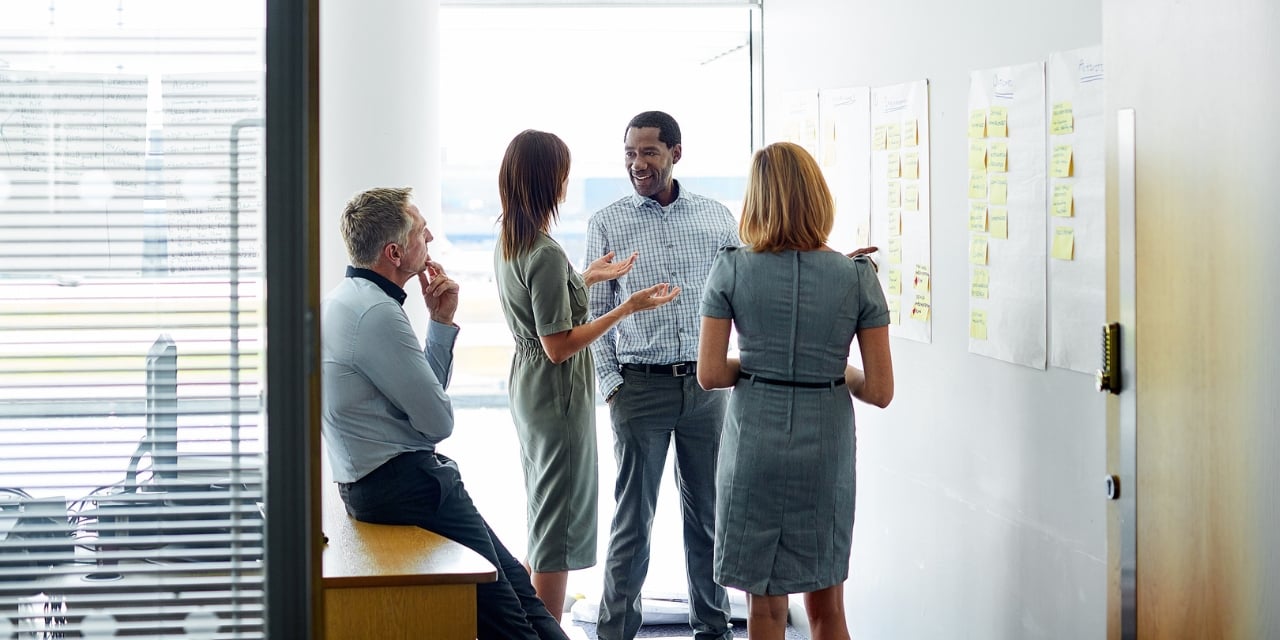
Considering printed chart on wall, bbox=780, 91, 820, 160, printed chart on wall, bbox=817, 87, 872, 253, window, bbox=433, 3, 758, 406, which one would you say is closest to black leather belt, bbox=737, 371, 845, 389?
printed chart on wall, bbox=817, 87, 872, 253

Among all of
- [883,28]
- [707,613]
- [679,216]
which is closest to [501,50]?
[679,216]

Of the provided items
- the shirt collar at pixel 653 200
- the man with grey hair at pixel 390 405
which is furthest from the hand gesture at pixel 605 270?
the man with grey hair at pixel 390 405

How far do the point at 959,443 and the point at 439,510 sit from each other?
52.1 inches

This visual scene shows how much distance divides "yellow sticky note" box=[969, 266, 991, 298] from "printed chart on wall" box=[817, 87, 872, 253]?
68 cm

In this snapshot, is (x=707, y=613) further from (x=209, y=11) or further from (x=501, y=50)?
(x=209, y=11)

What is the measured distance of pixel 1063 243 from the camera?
2.48m

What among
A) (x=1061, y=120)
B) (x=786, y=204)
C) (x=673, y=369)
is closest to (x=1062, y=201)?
(x=1061, y=120)

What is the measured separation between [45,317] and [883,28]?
8.04 ft

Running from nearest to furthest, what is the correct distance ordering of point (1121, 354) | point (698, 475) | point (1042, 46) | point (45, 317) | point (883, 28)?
point (45, 317) < point (1121, 354) < point (1042, 46) < point (883, 28) < point (698, 475)

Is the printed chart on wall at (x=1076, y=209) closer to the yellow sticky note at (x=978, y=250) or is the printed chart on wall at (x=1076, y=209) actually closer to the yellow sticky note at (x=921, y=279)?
the yellow sticky note at (x=978, y=250)

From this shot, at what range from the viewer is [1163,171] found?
76.6 inches

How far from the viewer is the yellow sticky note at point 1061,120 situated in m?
2.45

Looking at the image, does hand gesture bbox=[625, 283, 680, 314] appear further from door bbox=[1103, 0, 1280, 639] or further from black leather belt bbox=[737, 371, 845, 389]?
door bbox=[1103, 0, 1280, 639]

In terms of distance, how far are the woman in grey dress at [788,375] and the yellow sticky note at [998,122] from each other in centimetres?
42
